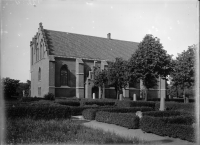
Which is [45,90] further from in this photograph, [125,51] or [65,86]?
[125,51]

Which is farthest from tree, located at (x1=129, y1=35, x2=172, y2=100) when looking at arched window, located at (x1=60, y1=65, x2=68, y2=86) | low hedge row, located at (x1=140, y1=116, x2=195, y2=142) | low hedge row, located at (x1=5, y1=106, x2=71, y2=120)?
low hedge row, located at (x1=140, y1=116, x2=195, y2=142)

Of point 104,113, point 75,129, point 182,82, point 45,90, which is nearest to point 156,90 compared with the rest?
point 182,82

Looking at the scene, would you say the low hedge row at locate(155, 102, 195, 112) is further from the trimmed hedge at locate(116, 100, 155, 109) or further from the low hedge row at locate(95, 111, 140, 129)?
the low hedge row at locate(95, 111, 140, 129)

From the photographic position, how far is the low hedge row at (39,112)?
15.8m

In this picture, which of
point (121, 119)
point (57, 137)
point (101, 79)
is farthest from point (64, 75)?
point (57, 137)

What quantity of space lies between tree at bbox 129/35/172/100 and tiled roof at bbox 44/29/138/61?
14064 millimetres

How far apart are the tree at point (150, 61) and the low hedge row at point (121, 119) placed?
1516cm

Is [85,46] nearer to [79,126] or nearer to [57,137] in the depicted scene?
[79,126]

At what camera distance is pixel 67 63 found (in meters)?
40.1

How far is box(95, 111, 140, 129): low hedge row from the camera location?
44.0ft

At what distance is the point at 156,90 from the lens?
48.4 meters

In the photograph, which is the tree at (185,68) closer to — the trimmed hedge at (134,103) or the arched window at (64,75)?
the trimmed hedge at (134,103)

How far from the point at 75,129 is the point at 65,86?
28.0 metres

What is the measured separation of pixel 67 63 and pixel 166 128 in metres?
30.3
